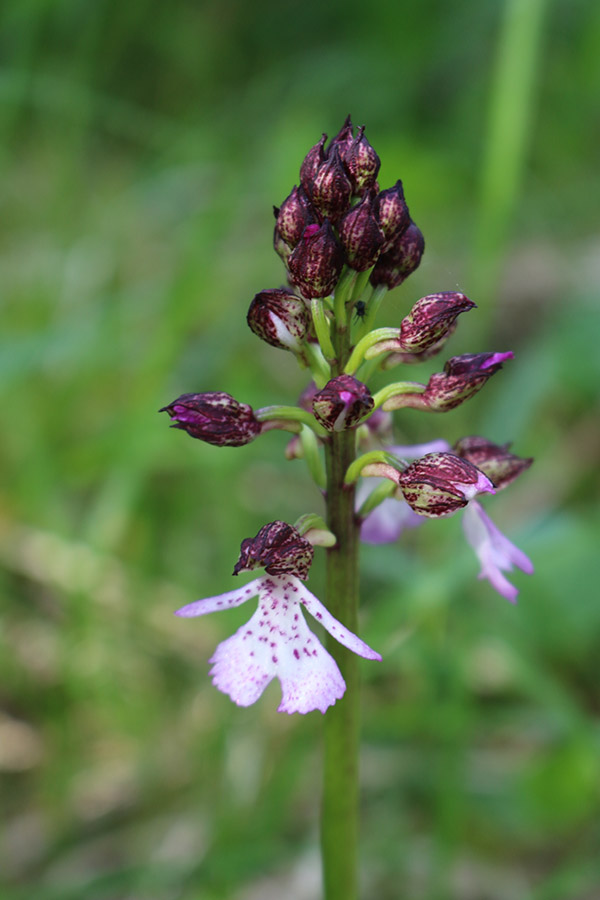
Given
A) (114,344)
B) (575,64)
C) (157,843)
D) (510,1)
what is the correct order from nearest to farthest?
(157,843)
(114,344)
(510,1)
(575,64)

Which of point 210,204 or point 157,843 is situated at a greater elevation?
point 210,204

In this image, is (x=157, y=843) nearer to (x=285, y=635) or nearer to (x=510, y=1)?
(x=285, y=635)

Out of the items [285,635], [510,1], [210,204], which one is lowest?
[285,635]

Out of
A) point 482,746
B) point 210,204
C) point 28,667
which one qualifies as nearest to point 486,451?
point 482,746

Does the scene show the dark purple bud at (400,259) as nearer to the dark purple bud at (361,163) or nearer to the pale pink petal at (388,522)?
the dark purple bud at (361,163)

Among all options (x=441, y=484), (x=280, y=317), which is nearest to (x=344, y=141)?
(x=280, y=317)

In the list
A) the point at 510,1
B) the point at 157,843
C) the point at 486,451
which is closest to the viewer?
the point at 486,451

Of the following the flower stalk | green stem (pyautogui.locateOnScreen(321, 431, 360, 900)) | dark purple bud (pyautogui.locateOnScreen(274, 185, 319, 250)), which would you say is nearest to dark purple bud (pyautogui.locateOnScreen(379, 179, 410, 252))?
the flower stalk
